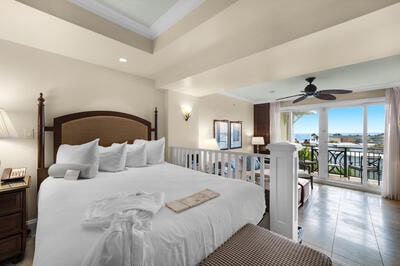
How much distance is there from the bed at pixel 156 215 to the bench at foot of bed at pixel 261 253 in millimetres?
58

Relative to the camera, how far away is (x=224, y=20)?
1.72 meters

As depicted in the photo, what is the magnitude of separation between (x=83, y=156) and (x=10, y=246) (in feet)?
3.27

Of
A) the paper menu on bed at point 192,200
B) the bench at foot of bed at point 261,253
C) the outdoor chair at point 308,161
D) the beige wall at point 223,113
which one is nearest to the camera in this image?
the bench at foot of bed at point 261,253

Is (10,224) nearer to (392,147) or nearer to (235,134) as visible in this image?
(235,134)

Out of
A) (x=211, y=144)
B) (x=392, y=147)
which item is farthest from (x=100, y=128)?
(x=392, y=147)

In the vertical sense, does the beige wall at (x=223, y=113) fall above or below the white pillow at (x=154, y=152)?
above

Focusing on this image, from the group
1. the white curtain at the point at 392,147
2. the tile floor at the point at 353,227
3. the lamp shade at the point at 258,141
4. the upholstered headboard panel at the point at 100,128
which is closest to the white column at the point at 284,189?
the tile floor at the point at 353,227

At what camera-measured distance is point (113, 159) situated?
7.48 ft

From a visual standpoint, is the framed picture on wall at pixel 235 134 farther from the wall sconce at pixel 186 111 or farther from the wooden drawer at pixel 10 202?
the wooden drawer at pixel 10 202

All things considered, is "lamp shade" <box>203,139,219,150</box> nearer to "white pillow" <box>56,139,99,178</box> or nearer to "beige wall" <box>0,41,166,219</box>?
"beige wall" <box>0,41,166,219</box>

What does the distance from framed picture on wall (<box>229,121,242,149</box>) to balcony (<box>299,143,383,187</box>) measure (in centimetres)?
201

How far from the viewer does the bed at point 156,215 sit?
32.4 inches

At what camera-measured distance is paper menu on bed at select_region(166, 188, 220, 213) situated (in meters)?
1.17

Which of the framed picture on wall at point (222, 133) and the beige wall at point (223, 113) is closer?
the beige wall at point (223, 113)
